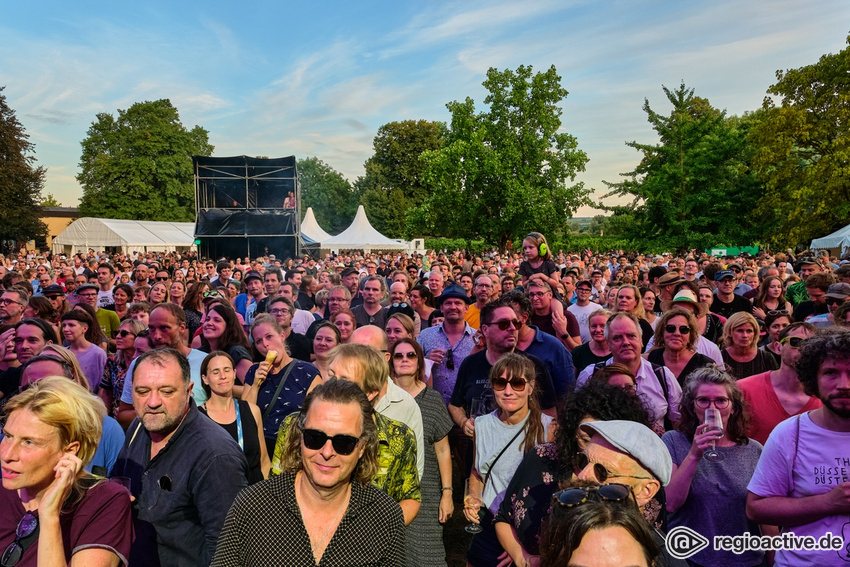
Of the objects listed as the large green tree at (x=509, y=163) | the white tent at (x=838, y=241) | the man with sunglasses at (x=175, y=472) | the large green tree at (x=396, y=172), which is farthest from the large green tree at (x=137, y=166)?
the man with sunglasses at (x=175, y=472)

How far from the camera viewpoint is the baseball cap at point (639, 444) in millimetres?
2066

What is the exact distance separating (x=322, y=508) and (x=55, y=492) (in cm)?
85

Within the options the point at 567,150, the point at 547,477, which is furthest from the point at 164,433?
the point at 567,150

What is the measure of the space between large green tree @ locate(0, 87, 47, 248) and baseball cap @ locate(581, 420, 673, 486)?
47.4 meters

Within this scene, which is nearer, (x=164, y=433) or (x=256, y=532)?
(x=256, y=532)

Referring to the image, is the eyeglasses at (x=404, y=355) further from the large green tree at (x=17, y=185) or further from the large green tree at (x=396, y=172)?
the large green tree at (x=396, y=172)

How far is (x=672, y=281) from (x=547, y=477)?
193 inches

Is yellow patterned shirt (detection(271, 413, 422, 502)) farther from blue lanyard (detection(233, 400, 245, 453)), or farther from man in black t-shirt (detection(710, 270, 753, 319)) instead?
man in black t-shirt (detection(710, 270, 753, 319))

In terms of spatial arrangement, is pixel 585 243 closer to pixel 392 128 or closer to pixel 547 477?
pixel 392 128

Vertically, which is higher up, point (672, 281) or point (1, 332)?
point (672, 281)

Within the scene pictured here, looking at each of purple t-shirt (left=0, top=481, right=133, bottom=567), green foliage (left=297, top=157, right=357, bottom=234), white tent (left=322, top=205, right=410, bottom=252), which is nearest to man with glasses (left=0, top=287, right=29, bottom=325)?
purple t-shirt (left=0, top=481, right=133, bottom=567)

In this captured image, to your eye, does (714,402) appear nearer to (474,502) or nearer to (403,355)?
(474,502)

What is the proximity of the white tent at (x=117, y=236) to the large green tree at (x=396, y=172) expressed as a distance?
20.5m

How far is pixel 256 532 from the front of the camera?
1926 millimetres
